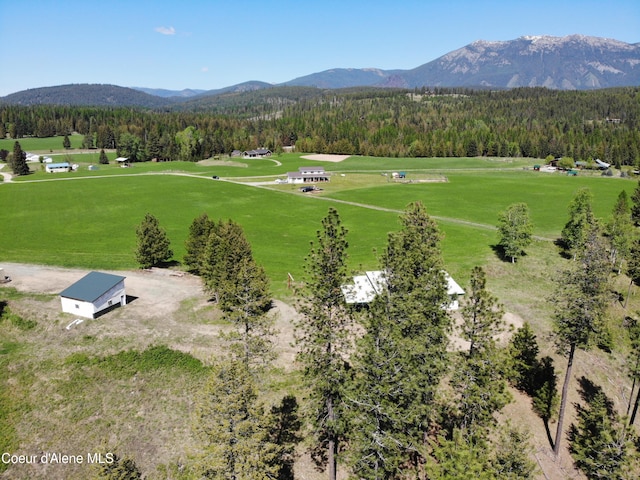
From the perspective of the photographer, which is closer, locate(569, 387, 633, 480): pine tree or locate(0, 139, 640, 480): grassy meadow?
locate(569, 387, 633, 480): pine tree

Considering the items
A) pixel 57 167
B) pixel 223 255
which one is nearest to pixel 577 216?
pixel 223 255

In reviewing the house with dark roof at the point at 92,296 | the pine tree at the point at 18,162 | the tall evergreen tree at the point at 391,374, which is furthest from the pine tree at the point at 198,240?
the pine tree at the point at 18,162

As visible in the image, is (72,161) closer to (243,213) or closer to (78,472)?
(243,213)

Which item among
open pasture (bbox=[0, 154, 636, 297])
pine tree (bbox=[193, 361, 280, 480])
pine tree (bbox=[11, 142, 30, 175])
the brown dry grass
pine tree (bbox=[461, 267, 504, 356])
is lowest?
the brown dry grass

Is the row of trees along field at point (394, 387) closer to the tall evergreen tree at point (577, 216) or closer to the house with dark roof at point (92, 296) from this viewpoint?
the house with dark roof at point (92, 296)

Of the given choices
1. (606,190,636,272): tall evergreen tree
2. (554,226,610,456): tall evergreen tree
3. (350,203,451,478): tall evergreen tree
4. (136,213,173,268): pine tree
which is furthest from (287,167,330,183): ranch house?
(350,203,451,478): tall evergreen tree

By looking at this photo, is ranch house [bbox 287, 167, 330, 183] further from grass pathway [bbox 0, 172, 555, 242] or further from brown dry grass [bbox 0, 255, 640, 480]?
brown dry grass [bbox 0, 255, 640, 480]

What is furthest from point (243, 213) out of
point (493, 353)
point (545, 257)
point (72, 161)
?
point (72, 161)
